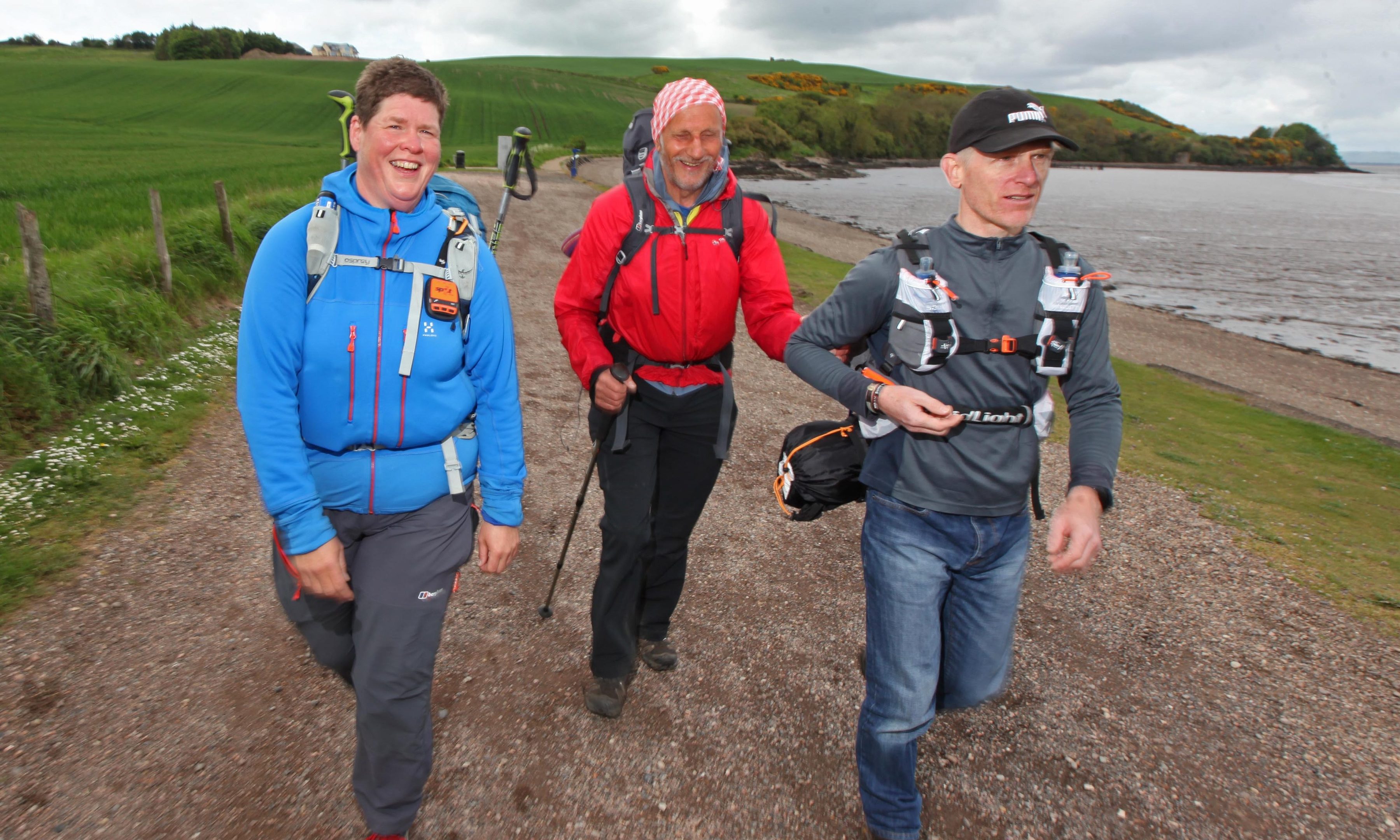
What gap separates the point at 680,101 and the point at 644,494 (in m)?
1.61

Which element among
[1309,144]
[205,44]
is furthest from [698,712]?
[1309,144]

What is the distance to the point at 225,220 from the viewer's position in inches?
430

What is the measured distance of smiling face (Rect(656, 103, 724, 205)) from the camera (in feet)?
10.00

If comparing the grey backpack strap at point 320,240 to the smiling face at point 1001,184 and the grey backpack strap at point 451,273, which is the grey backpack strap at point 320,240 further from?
the smiling face at point 1001,184

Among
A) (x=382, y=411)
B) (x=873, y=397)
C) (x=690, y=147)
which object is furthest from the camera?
(x=690, y=147)

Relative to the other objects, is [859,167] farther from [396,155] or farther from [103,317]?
[396,155]

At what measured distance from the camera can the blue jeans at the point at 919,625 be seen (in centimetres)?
252

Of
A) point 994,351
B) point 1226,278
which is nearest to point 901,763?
point 994,351

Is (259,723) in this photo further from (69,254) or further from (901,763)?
(69,254)

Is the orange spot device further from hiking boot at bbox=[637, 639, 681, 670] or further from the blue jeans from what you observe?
hiking boot at bbox=[637, 639, 681, 670]

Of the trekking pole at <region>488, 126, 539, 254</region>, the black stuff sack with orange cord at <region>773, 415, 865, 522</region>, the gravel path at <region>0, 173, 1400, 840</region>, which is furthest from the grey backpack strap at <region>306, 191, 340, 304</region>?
the trekking pole at <region>488, 126, 539, 254</region>

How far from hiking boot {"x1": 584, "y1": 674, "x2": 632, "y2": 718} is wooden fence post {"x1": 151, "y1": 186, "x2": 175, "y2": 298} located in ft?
27.6

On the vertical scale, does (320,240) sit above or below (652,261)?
above

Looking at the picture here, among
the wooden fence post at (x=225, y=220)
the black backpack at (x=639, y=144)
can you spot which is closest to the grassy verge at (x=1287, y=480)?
the black backpack at (x=639, y=144)
